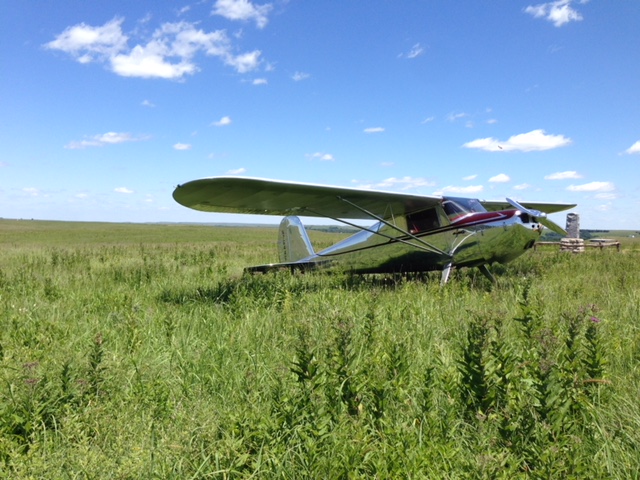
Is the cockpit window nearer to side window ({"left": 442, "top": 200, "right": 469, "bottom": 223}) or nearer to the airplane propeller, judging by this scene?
side window ({"left": 442, "top": 200, "right": 469, "bottom": 223})

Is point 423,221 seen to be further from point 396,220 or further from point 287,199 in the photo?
point 287,199

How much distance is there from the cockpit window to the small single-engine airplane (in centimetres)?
2

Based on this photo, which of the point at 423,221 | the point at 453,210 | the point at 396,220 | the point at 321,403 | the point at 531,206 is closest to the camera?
the point at 321,403

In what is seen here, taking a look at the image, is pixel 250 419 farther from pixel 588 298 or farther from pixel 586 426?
pixel 588 298

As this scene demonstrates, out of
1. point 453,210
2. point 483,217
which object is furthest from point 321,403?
point 453,210

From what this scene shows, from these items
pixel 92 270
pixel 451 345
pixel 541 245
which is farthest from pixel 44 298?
pixel 541 245

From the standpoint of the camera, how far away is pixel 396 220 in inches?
390

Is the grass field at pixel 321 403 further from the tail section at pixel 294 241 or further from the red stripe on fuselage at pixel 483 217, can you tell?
the tail section at pixel 294 241

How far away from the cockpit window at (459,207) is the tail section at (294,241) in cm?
423

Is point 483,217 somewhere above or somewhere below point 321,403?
above

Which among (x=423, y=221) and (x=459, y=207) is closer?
(x=459, y=207)

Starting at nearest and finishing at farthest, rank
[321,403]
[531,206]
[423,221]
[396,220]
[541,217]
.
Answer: [321,403] < [541,217] < [423,221] < [396,220] < [531,206]

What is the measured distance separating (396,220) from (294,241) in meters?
3.40

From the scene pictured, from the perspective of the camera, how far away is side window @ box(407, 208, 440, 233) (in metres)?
9.17
